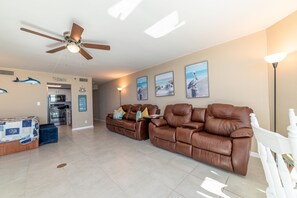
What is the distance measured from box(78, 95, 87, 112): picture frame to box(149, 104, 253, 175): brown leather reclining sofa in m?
4.07

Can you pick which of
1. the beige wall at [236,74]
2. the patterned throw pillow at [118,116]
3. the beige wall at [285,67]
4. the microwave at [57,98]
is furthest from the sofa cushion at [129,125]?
the microwave at [57,98]

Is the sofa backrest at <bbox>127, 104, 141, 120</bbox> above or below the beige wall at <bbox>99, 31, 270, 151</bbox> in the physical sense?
below

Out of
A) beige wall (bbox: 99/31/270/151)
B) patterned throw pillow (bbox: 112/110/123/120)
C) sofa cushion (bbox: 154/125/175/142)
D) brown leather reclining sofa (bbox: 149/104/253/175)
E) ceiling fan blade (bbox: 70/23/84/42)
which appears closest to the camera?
ceiling fan blade (bbox: 70/23/84/42)

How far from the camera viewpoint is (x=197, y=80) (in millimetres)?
3191

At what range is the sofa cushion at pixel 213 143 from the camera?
1.91 meters

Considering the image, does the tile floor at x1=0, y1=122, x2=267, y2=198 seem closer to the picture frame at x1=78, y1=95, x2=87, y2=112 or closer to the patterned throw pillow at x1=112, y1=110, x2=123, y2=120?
the patterned throw pillow at x1=112, y1=110, x2=123, y2=120

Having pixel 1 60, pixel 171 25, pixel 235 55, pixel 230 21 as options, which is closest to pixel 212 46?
pixel 235 55

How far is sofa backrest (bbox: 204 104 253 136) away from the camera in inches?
84.7

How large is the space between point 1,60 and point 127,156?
4.37 m

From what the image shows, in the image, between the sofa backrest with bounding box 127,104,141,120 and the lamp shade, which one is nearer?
the lamp shade

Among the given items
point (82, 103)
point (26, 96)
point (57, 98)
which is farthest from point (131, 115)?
point (57, 98)

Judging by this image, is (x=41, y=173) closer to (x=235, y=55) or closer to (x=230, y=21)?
(x=230, y=21)

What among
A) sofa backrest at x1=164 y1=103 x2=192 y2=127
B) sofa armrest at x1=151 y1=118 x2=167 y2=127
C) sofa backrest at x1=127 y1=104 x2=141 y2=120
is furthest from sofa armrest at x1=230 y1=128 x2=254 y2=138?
sofa backrest at x1=127 y1=104 x2=141 y2=120

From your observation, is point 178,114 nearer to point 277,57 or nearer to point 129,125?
point 129,125
